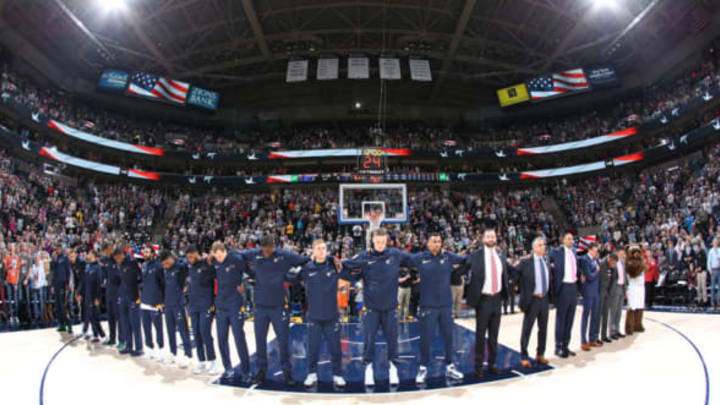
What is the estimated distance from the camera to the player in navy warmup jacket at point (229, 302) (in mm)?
6473

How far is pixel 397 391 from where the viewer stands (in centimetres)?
584

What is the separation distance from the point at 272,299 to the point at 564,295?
5047 mm

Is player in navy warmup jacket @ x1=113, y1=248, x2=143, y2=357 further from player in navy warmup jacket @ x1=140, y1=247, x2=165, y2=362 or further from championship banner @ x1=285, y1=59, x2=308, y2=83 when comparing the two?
championship banner @ x1=285, y1=59, x2=308, y2=83

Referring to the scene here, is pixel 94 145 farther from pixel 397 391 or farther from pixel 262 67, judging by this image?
pixel 397 391

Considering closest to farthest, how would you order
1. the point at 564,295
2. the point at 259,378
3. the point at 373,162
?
the point at 259,378
the point at 564,295
the point at 373,162

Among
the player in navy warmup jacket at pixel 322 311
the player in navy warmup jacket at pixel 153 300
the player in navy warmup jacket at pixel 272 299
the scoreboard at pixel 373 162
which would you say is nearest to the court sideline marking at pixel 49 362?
the player in navy warmup jacket at pixel 153 300

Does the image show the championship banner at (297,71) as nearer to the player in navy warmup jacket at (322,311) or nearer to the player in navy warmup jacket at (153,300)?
the player in navy warmup jacket at (153,300)

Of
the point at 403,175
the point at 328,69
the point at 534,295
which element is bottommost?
the point at 534,295

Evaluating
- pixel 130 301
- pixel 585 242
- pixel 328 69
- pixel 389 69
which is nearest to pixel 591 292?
pixel 585 242

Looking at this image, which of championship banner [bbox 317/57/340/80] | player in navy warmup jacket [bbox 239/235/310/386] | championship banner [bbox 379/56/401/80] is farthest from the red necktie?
championship banner [bbox 317/57/340/80]

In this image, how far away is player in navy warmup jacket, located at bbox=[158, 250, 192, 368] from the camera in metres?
7.31

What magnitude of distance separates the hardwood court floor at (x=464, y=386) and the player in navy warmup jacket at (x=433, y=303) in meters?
0.51

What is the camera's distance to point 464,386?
5965mm

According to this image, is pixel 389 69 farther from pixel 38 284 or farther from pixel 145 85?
pixel 38 284
